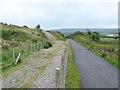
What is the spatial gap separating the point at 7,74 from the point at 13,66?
4.06m

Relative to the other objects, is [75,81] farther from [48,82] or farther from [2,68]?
[2,68]

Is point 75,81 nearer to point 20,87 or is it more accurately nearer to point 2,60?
point 20,87

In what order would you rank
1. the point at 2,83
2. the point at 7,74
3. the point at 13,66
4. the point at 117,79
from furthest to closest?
the point at 13,66
the point at 7,74
the point at 117,79
the point at 2,83

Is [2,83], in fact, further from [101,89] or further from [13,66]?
[13,66]

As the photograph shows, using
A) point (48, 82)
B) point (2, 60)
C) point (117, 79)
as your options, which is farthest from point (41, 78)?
point (2, 60)

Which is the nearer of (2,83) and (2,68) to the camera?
(2,83)

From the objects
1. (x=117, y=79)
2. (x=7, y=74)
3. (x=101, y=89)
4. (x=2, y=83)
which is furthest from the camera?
(x=7, y=74)

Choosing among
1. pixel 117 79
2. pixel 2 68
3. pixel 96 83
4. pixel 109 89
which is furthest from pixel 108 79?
pixel 2 68

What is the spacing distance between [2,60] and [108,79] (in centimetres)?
1056

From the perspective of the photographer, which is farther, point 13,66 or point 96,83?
point 13,66

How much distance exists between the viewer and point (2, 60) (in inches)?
960

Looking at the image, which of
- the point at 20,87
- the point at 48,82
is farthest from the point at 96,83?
the point at 20,87

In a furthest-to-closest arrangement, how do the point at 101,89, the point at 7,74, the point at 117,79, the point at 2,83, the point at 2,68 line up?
1. the point at 2,68
2. the point at 7,74
3. the point at 117,79
4. the point at 2,83
5. the point at 101,89

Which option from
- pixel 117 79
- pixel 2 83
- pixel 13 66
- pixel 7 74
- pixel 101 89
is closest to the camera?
pixel 101 89
